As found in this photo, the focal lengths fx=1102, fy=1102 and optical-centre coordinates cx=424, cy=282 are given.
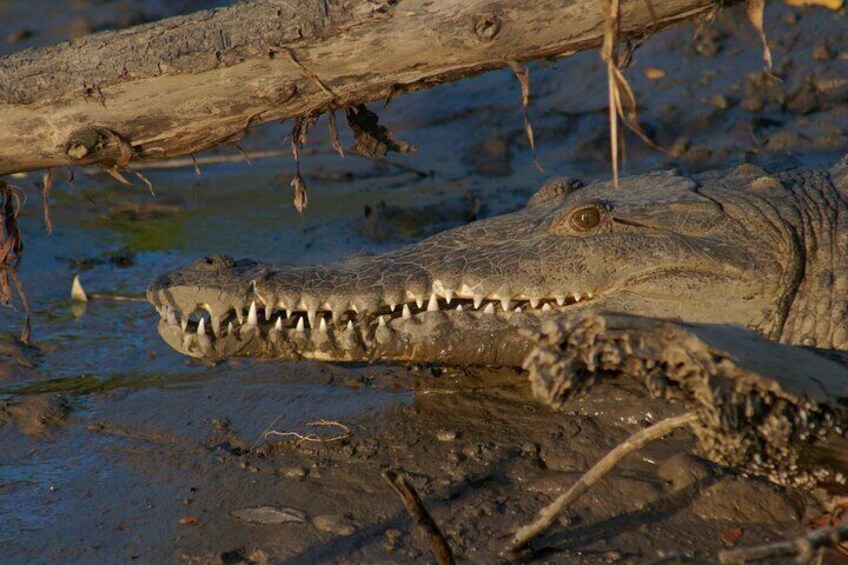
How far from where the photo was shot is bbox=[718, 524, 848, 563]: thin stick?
9.05 ft

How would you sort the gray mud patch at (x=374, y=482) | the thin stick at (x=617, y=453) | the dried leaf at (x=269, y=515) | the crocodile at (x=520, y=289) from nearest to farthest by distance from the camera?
1. the thin stick at (x=617, y=453)
2. the gray mud patch at (x=374, y=482)
3. the dried leaf at (x=269, y=515)
4. the crocodile at (x=520, y=289)

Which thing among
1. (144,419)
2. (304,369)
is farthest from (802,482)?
(144,419)

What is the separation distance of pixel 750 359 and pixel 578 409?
136 centimetres

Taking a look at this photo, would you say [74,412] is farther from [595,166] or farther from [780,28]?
[780,28]

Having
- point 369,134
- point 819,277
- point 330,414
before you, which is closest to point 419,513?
point 330,414

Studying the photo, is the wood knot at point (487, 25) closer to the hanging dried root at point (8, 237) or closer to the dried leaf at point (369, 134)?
the dried leaf at point (369, 134)

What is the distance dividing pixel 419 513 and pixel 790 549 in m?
0.99

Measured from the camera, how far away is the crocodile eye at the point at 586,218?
4723mm

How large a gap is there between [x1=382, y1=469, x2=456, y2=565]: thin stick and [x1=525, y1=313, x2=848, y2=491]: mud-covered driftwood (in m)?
0.46

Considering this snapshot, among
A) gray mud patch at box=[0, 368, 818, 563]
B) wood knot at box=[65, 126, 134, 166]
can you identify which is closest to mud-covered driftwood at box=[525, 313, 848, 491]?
gray mud patch at box=[0, 368, 818, 563]

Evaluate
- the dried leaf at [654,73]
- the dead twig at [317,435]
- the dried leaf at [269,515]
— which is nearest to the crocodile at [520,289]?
the dead twig at [317,435]

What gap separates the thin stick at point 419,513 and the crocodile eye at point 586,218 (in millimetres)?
1931

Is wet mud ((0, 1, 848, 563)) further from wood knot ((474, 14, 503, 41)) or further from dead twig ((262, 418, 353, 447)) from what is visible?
wood knot ((474, 14, 503, 41))

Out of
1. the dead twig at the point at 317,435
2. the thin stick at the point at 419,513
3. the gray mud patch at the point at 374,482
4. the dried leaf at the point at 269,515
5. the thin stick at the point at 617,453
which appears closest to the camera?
the thin stick at the point at 419,513
